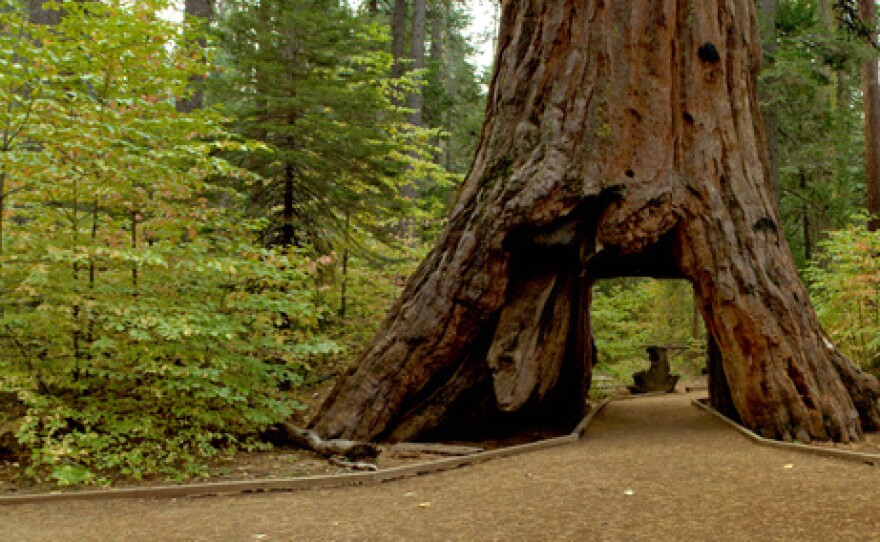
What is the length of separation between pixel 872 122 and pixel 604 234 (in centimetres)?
1189

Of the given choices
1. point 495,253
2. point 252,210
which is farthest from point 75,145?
point 495,253

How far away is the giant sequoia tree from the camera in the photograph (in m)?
7.24

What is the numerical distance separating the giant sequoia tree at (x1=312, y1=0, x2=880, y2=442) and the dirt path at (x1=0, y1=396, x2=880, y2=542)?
4.84 ft

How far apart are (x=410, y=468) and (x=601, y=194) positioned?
3.91 meters

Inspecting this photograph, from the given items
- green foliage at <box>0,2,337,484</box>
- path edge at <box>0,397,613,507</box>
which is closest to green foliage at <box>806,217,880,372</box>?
path edge at <box>0,397,613,507</box>

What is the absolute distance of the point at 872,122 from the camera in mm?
15148

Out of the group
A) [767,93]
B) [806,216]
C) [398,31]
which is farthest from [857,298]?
[398,31]

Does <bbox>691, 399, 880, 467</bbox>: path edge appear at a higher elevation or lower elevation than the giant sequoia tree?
lower

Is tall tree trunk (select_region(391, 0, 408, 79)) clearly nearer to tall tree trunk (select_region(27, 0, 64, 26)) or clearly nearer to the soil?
tall tree trunk (select_region(27, 0, 64, 26))

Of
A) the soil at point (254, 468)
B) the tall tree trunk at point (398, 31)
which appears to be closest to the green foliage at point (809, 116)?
the tall tree trunk at point (398, 31)

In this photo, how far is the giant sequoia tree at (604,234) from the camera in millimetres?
7242

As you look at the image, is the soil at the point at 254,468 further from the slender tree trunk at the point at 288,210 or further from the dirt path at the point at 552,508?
the slender tree trunk at the point at 288,210

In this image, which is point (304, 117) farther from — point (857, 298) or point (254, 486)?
point (857, 298)

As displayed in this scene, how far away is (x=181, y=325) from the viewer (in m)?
5.82
